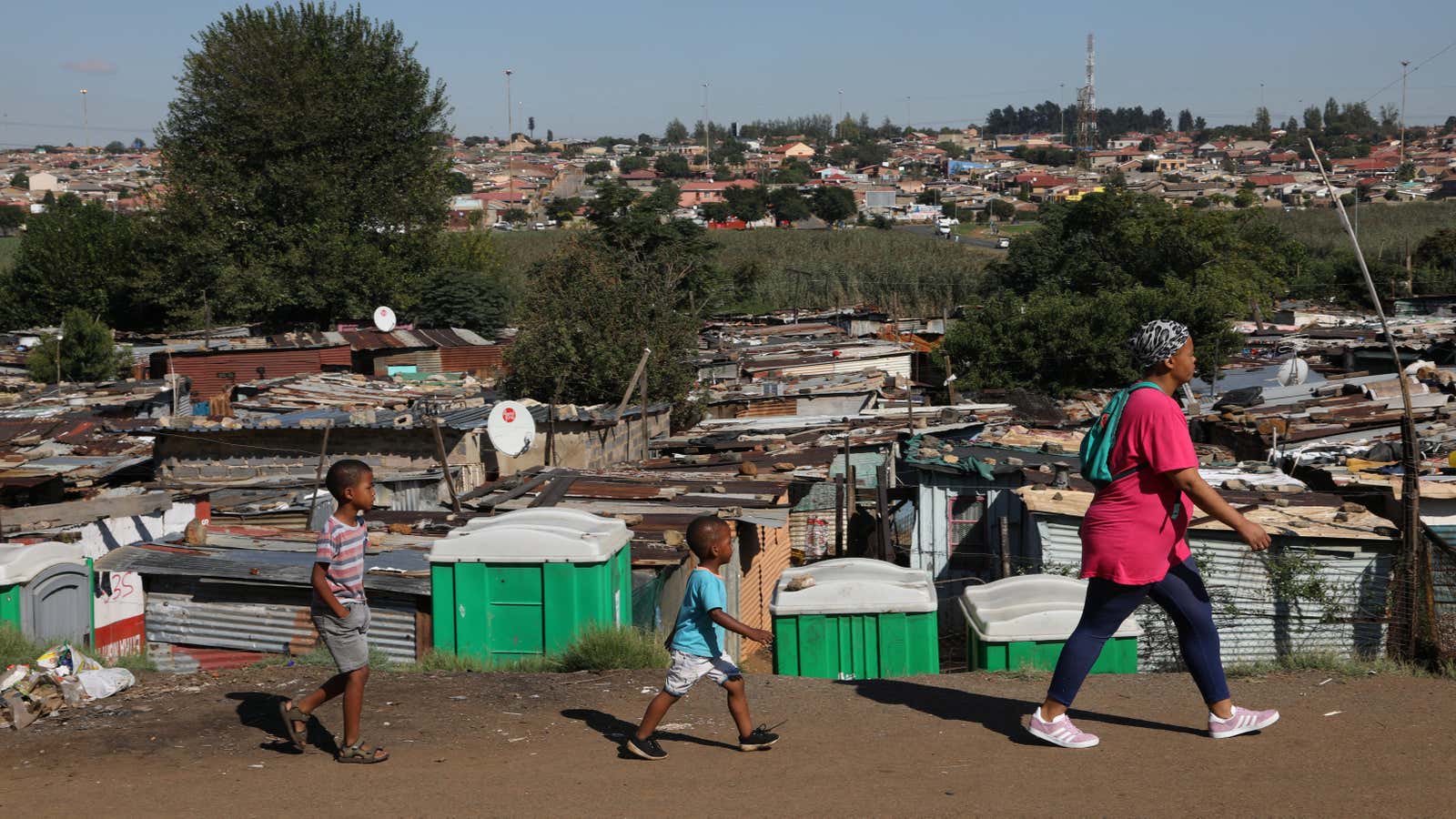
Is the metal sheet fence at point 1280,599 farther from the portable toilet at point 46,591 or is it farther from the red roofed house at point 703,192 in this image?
the red roofed house at point 703,192

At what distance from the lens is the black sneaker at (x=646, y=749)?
4504 millimetres

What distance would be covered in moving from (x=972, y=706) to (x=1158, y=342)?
1711 millimetres

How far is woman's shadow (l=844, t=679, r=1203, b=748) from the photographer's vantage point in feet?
15.4

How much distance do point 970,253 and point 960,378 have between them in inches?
1426

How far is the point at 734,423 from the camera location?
20000 mm

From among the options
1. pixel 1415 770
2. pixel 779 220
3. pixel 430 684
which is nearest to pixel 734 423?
pixel 430 684

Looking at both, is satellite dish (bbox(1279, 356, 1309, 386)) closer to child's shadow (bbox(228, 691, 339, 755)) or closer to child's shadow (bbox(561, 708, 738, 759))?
child's shadow (bbox(561, 708, 738, 759))

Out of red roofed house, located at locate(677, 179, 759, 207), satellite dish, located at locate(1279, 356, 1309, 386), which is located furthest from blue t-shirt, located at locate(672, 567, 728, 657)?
red roofed house, located at locate(677, 179, 759, 207)

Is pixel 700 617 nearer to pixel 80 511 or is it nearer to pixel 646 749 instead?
pixel 646 749

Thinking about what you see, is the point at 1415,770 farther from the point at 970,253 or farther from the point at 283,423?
the point at 970,253

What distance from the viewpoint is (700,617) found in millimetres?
4562

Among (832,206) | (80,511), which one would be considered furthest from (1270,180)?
(80,511)

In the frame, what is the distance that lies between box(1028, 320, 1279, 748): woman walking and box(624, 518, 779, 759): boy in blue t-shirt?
3.39 feet

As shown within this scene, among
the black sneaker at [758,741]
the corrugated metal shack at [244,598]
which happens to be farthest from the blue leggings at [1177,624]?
the corrugated metal shack at [244,598]
